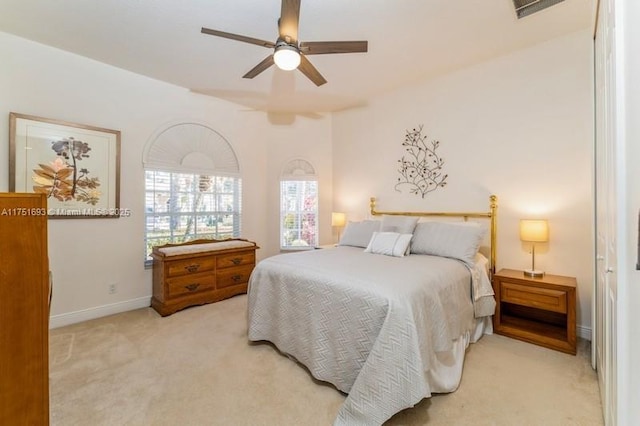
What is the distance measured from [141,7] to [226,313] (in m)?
3.01

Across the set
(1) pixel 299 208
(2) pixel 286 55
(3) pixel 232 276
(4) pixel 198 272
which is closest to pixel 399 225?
(1) pixel 299 208

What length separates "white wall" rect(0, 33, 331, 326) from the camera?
2795 mm

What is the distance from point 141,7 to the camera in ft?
7.57

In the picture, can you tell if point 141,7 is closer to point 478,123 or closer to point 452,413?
point 478,123

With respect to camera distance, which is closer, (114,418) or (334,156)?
(114,418)

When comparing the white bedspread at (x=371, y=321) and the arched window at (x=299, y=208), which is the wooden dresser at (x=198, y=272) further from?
the white bedspread at (x=371, y=321)

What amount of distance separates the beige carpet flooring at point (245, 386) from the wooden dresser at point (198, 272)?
0.64 metres

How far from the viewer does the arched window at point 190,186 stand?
3.65 metres

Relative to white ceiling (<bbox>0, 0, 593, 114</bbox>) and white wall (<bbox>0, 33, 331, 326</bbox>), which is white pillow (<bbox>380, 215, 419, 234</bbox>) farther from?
white wall (<bbox>0, 33, 331, 326</bbox>)

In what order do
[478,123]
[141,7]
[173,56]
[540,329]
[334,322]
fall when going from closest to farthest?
[334,322]
[141,7]
[540,329]
[173,56]
[478,123]

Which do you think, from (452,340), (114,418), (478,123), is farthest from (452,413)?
(478,123)

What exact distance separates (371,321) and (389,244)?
1.35m

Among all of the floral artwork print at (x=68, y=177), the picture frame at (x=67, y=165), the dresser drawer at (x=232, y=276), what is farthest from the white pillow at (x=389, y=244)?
the floral artwork print at (x=68, y=177)

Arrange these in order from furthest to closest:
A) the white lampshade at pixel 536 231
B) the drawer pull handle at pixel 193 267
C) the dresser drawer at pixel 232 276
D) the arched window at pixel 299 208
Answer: the arched window at pixel 299 208, the dresser drawer at pixel 232 276, the drawer pull handle at pixel 193 267, the white lampshade at pixel 536 231
